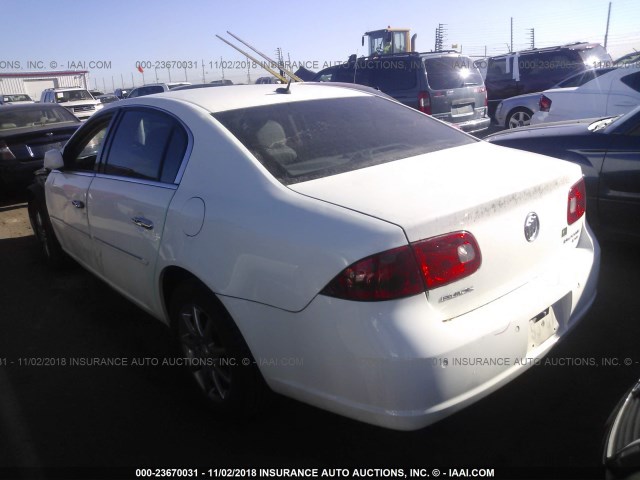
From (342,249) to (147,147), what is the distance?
5.65 feet

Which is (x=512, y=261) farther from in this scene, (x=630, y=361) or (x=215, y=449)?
(x=215, y=449)

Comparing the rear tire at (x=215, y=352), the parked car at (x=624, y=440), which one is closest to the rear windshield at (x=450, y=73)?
the rear tire at (x=215, y=352)

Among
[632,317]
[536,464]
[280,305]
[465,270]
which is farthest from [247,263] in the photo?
[632,317]

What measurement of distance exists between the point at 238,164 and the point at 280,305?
721 millimetres

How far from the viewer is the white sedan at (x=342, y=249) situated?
2.01 metres

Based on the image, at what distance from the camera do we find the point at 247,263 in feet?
7.57

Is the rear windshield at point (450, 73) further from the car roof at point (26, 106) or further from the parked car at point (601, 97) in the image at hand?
the car roof at point (26, 106)

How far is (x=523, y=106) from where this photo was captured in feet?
34.5

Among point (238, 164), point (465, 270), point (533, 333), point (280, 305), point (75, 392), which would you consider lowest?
point (75, 392)

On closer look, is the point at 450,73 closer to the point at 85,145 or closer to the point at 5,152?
the point at 5,152

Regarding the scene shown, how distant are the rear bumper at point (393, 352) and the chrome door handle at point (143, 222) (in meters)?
0.80

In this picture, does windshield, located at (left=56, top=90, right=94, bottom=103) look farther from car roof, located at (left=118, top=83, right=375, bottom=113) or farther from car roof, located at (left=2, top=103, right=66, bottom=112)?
car roof, located at (left=118, top=83, right=375, bottom=113)

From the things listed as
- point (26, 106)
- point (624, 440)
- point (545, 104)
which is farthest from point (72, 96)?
point (624, 440)

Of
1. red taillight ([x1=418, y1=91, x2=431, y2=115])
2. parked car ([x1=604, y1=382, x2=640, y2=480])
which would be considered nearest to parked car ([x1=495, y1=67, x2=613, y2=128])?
red taillight ([x1=418, y1=91, x2=431, y2=115])
